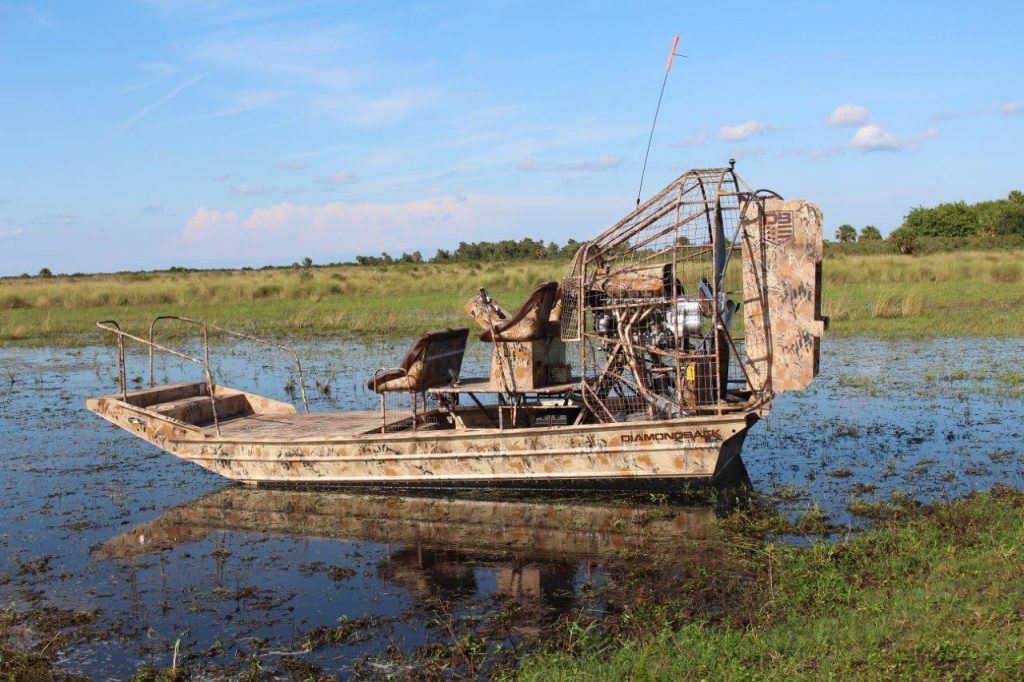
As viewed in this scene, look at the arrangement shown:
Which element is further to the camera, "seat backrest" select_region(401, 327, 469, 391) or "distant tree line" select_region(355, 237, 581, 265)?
"distant tree line" select_region(355, 237, 581, 265)

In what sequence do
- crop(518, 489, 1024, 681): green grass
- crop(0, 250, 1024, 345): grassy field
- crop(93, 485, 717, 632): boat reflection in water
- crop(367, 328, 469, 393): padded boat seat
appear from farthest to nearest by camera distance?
crop(0, 250, 1024, 345): grassy field → crop(367, 328, 469, 393): padded boat seat → crop(93, 485, 717, 632): boat reflection in water → crop(518, 489, 1024, 681): green grass

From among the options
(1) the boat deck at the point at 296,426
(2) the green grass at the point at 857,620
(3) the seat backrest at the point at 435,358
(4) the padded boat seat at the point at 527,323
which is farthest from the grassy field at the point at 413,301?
(2) the green grass at the point at 857,620

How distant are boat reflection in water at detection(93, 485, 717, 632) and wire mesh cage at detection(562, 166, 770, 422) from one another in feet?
4.14

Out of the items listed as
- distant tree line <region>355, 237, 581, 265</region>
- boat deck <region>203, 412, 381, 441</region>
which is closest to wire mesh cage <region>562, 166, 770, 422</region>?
boat deck <region>203, 412, 381, 441</region>

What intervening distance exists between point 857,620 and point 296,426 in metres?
8.19

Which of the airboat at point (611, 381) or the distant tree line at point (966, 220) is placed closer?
the airboat at point (611, 381)

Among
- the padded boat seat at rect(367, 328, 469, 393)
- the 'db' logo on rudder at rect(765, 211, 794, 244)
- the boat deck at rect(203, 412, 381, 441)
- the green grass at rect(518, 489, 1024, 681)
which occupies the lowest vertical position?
the green grass at rect(518, 489, 1024, 681)

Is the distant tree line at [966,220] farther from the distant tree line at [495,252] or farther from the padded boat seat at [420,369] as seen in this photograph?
the padded boat seat at [420,369]

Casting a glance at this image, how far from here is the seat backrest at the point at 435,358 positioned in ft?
36.8

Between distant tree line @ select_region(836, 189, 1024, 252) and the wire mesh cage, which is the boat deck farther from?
distant tree line @ select_region(836, 189, 1024, 252)

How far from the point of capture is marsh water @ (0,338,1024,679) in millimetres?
7301

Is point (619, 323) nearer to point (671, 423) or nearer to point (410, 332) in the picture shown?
point (671, 423)

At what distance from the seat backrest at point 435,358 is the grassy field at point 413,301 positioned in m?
12.8

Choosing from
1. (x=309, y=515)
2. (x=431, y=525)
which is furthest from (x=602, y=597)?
(x=309, y=515)
